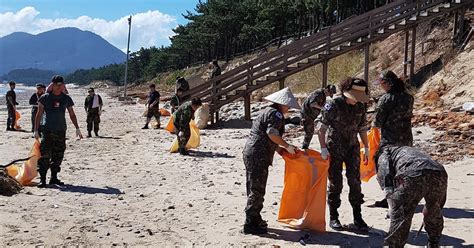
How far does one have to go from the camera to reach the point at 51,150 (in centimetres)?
831

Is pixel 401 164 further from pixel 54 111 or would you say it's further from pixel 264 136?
pixel 54 111

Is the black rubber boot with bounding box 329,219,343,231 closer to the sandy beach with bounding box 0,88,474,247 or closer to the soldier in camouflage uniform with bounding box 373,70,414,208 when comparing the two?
the sandy beach with bounding box 0,88,474,247

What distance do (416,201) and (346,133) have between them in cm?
161

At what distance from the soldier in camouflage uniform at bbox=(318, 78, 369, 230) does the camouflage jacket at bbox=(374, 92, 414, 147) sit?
8.6 inches

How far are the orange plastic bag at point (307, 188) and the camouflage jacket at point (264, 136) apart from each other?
22 cm

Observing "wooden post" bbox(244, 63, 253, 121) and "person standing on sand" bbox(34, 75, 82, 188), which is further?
"wooden post" bbox(244, 63, 253, 121)

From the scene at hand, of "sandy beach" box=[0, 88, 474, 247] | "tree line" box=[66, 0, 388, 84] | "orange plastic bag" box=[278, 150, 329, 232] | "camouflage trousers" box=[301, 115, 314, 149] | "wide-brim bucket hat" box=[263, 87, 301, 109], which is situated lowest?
"sandy beach" box=[0, 88, 474, 247]

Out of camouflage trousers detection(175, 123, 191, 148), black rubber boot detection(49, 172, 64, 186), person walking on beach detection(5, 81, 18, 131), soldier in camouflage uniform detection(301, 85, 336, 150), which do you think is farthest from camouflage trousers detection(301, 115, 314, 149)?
person walking on beach detection(5, 81, 18, 131)

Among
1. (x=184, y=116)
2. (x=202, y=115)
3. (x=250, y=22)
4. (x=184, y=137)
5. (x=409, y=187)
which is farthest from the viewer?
(x=250, y=22)

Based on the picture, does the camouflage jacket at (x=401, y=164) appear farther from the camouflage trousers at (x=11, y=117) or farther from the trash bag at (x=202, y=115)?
the camouflage trousers at (x=11, y=117)

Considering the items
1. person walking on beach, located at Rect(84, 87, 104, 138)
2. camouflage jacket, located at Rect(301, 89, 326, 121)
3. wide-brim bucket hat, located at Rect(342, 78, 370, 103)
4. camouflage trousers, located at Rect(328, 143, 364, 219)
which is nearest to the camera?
wide-brim bucket hat, located at Rect(342, 78, 370, 103)

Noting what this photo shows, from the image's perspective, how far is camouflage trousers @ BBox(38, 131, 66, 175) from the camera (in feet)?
27.0

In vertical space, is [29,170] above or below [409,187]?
below

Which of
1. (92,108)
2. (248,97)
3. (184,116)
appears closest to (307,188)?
(184,116)
